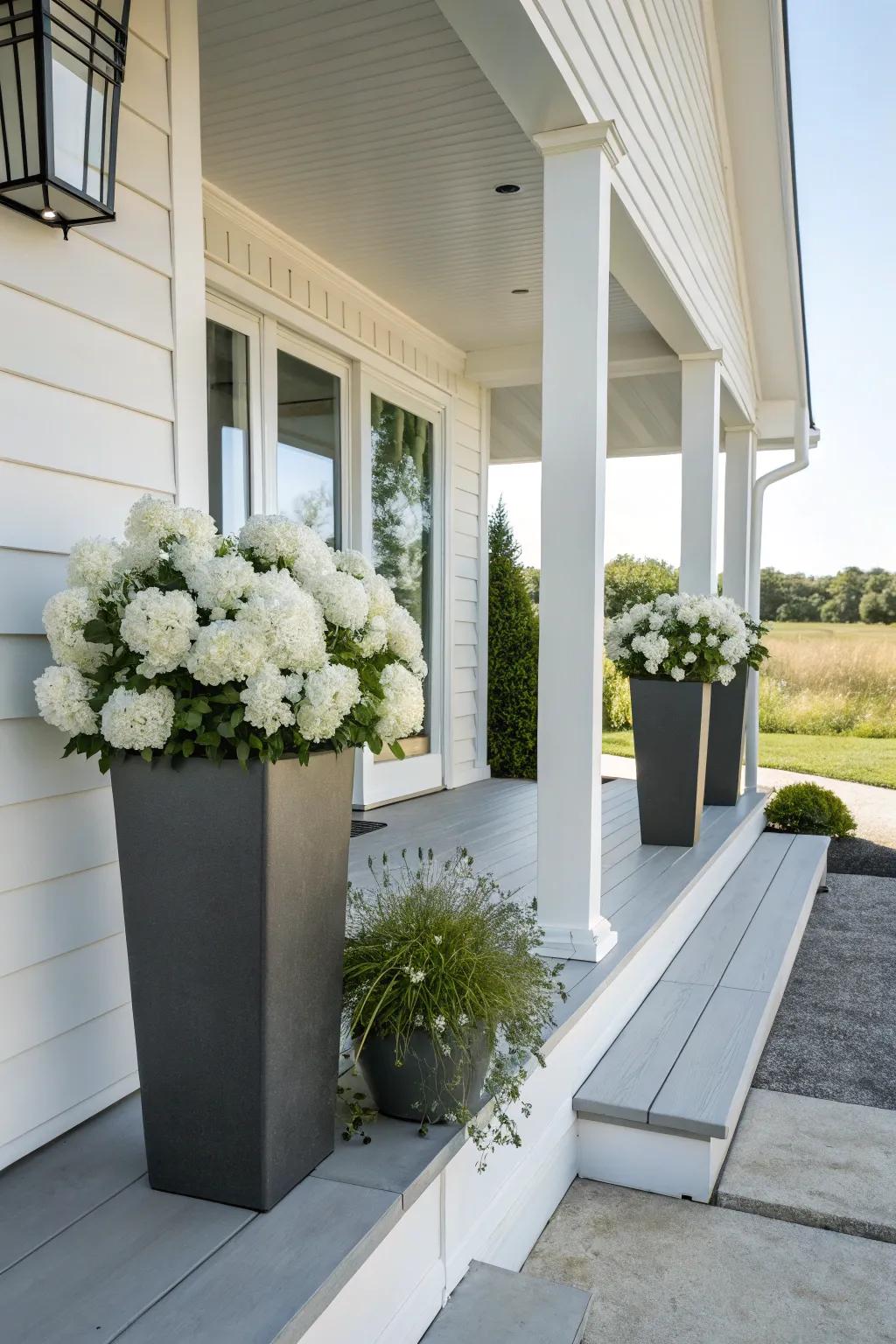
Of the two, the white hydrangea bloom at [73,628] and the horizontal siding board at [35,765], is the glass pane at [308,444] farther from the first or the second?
the white hydrangea bloom at [73,628]

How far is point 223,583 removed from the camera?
56.2 inches

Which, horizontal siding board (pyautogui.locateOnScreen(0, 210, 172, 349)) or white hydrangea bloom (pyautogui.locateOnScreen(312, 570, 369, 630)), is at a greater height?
horizontal siding board (pyautogui.locateOnScreen(0, 210, 172, 349))

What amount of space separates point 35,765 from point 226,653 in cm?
50

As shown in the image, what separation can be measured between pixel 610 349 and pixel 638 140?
8.40 ft

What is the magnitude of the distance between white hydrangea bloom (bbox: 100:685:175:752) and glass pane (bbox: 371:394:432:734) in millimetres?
4046

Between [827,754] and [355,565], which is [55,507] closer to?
[355,565]

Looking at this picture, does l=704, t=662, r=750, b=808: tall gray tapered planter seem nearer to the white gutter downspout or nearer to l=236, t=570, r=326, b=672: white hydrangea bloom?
the white gutter downspout

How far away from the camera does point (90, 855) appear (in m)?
1.82

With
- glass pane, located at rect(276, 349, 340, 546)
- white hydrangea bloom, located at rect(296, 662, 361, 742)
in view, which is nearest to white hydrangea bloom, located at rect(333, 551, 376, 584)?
white hydrangea bloom, located at rect(296, 662, 361, 742)

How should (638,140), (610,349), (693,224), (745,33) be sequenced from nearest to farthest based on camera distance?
(638,140), (693,224), (745,33), (610,349)

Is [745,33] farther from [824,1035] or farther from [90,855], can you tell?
[90,855]

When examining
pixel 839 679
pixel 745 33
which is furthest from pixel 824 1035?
pixel 839 679

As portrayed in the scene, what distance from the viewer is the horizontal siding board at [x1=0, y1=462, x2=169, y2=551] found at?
64.6 inches

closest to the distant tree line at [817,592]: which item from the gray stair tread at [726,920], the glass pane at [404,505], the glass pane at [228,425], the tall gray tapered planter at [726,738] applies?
the glass pane at [404,505]
